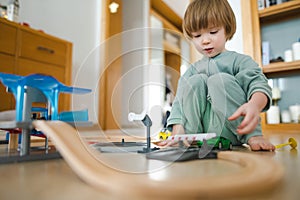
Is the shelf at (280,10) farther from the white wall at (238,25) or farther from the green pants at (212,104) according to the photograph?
the green pants at (212,104)

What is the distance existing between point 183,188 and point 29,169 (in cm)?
27

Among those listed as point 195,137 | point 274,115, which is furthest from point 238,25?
point 195,137

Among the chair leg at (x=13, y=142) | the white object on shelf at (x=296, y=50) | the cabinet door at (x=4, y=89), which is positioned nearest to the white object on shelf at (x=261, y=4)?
the white object on shelf at (x=296, y=50)

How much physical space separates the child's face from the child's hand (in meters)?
0.24

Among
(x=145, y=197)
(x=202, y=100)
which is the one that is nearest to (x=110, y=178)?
(x=145, y=197)

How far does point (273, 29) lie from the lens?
1888mm

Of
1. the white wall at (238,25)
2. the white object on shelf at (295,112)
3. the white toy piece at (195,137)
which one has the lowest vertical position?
the white toy piece at (195,137)

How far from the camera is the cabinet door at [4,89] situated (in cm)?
129

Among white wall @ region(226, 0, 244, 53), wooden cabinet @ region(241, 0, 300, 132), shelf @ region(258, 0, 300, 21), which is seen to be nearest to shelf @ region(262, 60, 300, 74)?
wooden cabinet @ region(241, 0, 300, 132)

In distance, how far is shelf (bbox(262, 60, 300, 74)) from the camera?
1.70 meters

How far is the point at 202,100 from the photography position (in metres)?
0.69

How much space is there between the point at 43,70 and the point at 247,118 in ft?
4.89

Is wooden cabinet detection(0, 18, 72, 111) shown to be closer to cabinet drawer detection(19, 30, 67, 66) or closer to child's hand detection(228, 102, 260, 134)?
cabinet drawer detection(19, 30, 67, 66)

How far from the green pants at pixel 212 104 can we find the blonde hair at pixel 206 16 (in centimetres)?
13
